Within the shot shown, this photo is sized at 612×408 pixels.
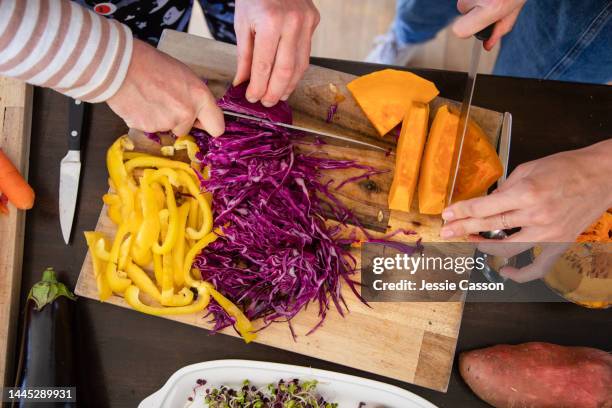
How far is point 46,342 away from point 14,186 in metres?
0.58

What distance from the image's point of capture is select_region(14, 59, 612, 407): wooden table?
1966 mm

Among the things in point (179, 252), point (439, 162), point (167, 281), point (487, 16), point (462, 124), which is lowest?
Answer: point (167, 281)

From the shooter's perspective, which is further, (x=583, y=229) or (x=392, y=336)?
(x=392, y=336)

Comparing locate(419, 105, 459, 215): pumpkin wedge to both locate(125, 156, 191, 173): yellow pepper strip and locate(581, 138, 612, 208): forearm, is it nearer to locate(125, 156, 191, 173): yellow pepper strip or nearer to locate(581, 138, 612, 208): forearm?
locate(581, 138, 612, 208): forearm

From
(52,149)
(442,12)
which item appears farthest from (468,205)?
(52,149)

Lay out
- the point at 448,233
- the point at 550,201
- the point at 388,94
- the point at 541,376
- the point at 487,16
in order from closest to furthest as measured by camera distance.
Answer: the point at 487,16 < the point at 550,201 < the point at 448,233 < the point at 541,376 < the point at 388,94

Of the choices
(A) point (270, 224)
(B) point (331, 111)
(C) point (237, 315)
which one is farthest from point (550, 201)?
(C) point (237, 315)

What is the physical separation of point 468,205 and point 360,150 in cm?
53

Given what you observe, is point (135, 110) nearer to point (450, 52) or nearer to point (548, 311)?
point (548, 311)

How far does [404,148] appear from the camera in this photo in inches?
75.1

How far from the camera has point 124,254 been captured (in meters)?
1.90

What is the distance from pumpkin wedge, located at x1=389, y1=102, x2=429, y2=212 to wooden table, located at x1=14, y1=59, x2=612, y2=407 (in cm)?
27

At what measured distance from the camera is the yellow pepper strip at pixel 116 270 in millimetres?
1903
